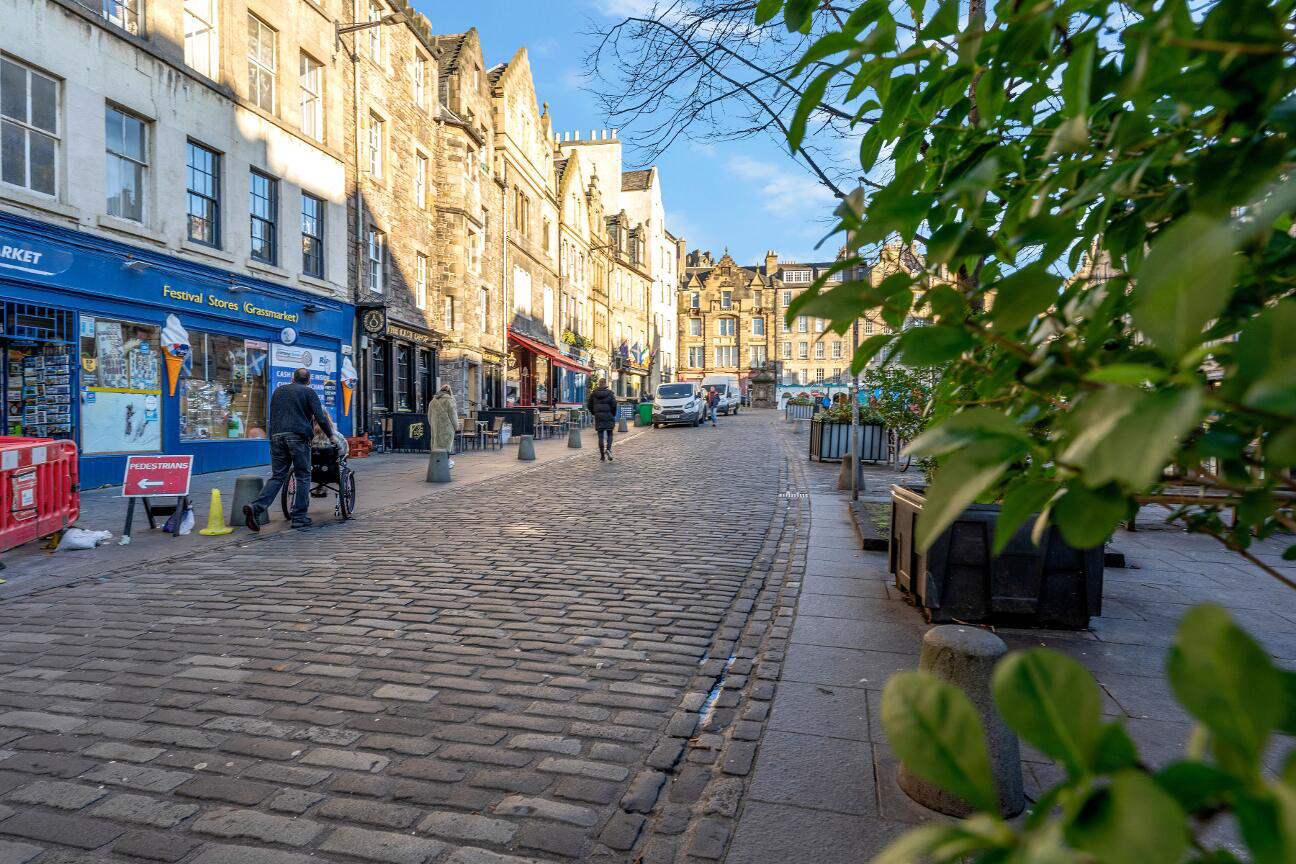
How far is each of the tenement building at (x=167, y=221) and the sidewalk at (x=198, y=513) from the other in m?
1.53

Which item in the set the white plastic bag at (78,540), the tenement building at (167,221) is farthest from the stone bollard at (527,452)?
the white plastic bag at (78,540)

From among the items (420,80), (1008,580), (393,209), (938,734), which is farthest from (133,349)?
(938,734)

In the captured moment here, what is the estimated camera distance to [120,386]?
1218 cm

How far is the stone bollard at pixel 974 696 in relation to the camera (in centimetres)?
278

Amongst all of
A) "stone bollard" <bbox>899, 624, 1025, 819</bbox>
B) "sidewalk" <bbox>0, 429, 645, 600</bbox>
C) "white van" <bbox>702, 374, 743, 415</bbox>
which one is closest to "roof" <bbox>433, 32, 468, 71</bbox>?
"sidewalk" <bbox>0, 429, 645, 600</bbox>

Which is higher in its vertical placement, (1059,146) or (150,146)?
(150,146)

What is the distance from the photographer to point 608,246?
47.0 metres

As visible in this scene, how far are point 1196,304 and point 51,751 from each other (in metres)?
4.33

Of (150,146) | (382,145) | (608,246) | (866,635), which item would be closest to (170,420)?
(150,146)

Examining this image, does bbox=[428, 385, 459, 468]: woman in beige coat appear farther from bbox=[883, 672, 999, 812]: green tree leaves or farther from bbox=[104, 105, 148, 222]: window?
bbox=[883, 672, 999, 812]: green tree leaves

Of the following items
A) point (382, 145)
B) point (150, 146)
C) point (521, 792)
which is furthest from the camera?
point (382, 145)

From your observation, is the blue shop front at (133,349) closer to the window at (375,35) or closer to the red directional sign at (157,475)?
the red directional sign at (157,475)

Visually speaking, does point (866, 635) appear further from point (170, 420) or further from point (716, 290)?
point (716, 290)

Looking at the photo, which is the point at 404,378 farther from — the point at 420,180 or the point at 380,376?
the point at 420,180
